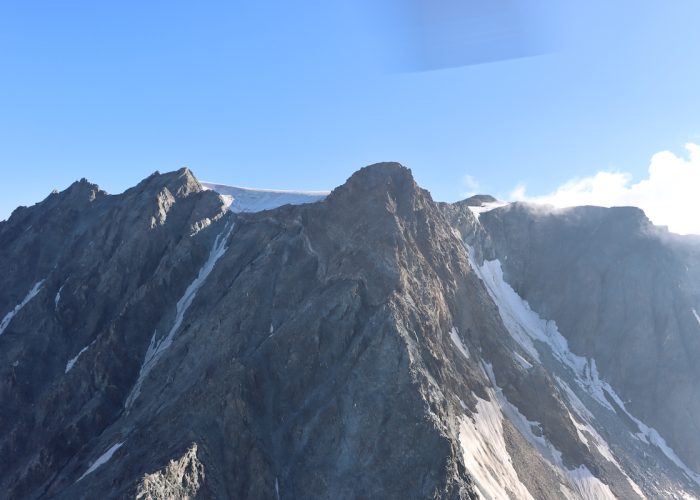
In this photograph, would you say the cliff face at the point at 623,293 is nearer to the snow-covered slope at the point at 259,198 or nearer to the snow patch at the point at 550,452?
the snow patch at the point at 550,452

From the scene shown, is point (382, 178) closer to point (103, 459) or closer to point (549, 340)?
point (549, 340)

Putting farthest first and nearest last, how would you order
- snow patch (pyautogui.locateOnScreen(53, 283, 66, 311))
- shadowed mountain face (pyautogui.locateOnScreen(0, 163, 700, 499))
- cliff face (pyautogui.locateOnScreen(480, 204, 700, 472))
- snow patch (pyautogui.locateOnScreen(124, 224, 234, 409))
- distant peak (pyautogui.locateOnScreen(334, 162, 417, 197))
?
cliff face (pyautogui.locateOnScreen(480, 204, 700, 472))
snow patch (pyautogui.locateOnScreen(53, 283, 66, 311))
distant peak (pyautogui.locateOnScreen(334, 162, 417, 197))
snow patch (pyautogui.locateOnScreen(124, 224, 234, 409))
shadowed mountain face (pyautogui.locateOnScreen(0, 163, 700, 499))

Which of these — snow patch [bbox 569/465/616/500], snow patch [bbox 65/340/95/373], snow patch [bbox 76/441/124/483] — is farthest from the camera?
snow patch [bbox 65/340/95/373]

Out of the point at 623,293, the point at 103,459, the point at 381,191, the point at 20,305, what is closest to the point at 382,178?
the point at 381,191

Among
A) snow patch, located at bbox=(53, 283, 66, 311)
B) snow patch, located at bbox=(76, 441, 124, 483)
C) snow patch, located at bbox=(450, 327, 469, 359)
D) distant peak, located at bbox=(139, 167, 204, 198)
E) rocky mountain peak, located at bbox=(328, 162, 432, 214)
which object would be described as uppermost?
distant peak, located at bbox=(139, 167, 204, 198)

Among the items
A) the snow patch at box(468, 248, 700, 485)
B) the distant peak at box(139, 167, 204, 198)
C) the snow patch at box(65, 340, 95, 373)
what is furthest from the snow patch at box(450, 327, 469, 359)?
the distant peak at box(139, 167, 204, 198)

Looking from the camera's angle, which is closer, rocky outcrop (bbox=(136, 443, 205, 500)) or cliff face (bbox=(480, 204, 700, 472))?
rocky outcrop (bbox=(136, 443, 205, 500))

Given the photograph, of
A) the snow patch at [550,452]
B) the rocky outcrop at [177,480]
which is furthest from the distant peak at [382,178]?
the rocky outcrop at [177,480]

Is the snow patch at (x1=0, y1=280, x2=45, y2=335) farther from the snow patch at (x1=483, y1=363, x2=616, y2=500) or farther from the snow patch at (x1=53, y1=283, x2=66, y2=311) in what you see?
the snow patch at (x1=483, y1=363, x2=616, y2=500)
